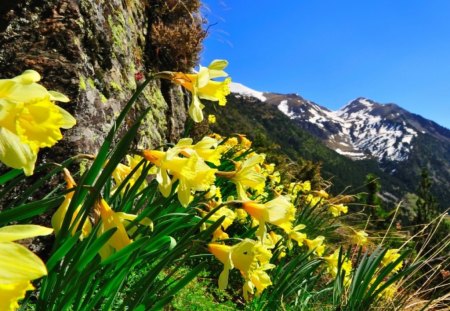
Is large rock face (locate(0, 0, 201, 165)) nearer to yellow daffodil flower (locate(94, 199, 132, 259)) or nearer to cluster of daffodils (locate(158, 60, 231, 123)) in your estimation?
cluster of daffodils (locate(158, 60, 231, 123))

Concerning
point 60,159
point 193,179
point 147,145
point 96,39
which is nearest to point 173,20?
point 147,145

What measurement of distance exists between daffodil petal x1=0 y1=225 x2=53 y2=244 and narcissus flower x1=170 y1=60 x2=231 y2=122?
103 cm

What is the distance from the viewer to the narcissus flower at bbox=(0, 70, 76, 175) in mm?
959

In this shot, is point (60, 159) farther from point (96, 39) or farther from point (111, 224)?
point (111, 224)

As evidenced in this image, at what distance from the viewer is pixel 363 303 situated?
3.05 meters

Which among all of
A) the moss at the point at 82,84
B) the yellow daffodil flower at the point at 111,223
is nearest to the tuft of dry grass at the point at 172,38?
the moss at the point at 82,84

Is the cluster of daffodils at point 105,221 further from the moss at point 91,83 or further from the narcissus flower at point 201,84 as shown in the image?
the moss at point 91,83

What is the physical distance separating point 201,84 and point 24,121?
2.98ft

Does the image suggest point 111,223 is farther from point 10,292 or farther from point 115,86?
point 115,86

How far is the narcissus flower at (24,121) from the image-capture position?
96 centimetres

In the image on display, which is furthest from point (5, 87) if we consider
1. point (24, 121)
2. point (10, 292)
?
point (10, 292)

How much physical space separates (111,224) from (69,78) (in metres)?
2.11

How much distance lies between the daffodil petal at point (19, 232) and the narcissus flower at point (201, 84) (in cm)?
103

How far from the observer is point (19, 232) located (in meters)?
0.80
